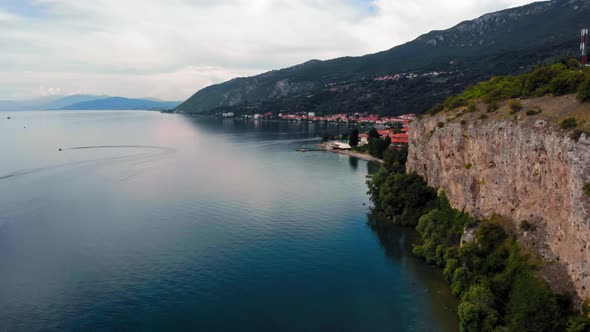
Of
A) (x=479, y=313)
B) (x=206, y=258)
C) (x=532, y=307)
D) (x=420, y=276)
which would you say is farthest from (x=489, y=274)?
(x=206, y=258)

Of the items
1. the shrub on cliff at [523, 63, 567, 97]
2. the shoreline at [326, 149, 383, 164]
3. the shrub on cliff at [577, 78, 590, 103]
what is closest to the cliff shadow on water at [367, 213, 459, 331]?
the shrub on cliff at [577, 78, 590, 103]

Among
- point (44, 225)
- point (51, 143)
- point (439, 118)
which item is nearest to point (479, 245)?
point (439, 118)

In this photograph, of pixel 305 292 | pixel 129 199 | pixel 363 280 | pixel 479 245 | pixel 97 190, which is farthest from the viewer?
pixel 97 190

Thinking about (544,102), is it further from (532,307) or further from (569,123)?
(532,307)

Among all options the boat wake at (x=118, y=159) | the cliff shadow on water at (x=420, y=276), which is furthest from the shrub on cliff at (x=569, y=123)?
the boat wake at (x=118, y=159)

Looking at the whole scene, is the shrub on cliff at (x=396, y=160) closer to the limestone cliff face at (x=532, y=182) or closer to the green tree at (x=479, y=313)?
the limestone cliff face at (x=532, y=182)

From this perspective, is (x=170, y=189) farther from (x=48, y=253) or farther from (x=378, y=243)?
(x=378, y=243)

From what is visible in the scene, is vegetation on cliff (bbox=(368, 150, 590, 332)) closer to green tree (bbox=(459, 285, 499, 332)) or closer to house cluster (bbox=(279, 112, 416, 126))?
green tree (bbox=(459, 285, 499, 332))
